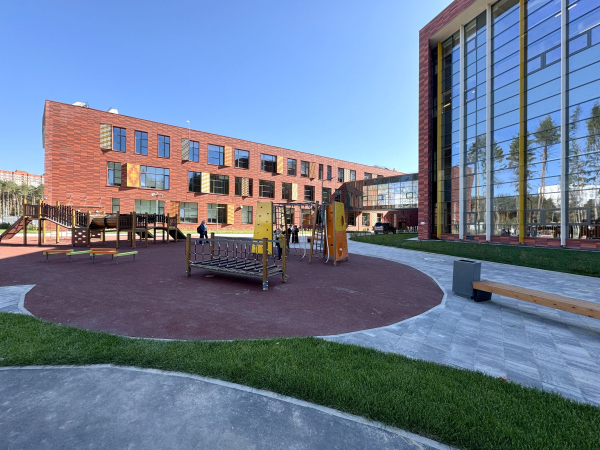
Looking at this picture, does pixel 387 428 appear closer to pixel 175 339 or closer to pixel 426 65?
pixel 175 339

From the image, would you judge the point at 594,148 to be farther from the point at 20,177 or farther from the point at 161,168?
the point at 20,177

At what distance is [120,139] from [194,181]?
9160 mm

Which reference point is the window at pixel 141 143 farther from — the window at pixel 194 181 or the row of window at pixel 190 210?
the row of window at pixel 190 210

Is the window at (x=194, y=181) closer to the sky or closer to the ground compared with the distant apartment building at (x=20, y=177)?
closer to the ground

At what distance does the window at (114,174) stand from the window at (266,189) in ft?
59.9

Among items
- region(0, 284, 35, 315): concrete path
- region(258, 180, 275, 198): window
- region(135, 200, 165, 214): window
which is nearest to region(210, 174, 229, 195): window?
region(258, 180, 275, 198): window

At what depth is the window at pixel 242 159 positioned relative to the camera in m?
40.7

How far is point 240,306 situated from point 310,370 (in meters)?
2.97

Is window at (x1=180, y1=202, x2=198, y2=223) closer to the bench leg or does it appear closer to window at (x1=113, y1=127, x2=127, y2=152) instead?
window at (x1=113, y1=127, x2=127, y2=152)

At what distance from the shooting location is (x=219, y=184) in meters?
39.0

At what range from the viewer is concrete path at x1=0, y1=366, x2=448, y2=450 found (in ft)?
7.20

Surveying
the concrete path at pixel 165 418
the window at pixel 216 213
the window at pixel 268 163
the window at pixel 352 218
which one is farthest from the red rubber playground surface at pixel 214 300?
the window at pixel 352 218

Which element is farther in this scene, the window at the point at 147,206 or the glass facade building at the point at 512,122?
the window at the point at 147,206

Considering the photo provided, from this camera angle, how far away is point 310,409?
102 inches
